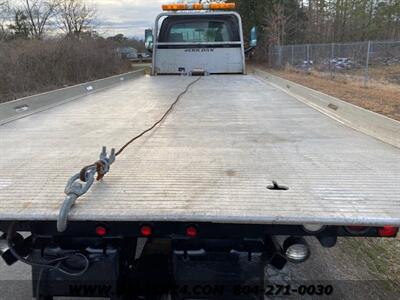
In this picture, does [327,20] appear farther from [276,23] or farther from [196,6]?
[196,6]

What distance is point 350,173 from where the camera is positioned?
220 centimetres

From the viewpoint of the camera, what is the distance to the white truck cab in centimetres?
922

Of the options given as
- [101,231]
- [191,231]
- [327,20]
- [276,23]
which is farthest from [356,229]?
[327,20]

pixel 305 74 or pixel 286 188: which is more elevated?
pixel 286 188

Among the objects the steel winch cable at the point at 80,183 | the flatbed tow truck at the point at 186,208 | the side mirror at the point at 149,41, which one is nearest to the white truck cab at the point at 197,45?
the side mirror at the point at 149,41

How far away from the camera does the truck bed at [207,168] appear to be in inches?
66.6

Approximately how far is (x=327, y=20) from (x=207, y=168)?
35130 mm

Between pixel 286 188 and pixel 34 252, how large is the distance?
1.23 meters

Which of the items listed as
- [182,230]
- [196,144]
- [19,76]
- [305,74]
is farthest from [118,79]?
[305,74]

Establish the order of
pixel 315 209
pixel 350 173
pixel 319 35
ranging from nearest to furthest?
pixel 315 209
pixel 350 173
pixel 319 35

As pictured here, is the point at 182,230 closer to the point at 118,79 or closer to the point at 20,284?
the point at 20,284

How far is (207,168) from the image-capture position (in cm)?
230

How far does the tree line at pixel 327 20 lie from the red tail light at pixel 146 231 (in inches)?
1164

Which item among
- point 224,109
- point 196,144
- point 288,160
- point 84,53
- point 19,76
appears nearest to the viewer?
point 288,160
